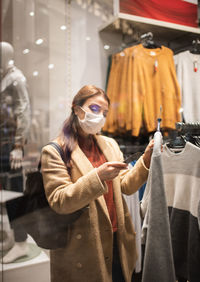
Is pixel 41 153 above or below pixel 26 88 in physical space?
below

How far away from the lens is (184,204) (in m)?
0.91

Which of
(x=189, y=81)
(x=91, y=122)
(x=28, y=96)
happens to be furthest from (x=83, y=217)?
(x=189, y=81)

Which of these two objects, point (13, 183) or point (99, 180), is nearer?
point (99, 180)

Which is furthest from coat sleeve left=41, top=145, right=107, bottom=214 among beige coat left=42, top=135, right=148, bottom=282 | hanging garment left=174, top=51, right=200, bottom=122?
hanging garment left=174, top=51, right=200, bottom=122

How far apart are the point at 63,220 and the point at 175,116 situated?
67 cm

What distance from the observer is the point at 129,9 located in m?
1.20

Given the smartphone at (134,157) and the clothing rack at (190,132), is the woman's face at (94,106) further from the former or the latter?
the clothing rack at (190,132)

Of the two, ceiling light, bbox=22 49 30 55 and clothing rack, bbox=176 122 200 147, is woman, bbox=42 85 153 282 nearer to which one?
clothing rack, bbox=176 122 200 147

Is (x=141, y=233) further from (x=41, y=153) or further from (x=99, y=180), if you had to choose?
(x=41, y=153)

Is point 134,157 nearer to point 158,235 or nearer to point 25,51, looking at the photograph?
point 158,235

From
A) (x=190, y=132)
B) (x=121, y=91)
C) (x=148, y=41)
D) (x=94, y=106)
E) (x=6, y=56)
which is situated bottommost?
(x=190, y=132)

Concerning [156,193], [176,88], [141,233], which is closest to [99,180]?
[156,193]

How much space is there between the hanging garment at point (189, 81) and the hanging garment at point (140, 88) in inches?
1.1

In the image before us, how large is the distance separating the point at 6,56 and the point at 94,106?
40 cm
